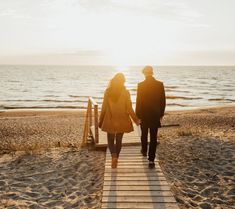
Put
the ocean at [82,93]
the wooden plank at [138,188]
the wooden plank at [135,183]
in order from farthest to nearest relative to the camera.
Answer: the ocean at [82,93] < the wooden plank at [135,183] < the wooden plank at [138,188]

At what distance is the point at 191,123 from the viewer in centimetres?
2059

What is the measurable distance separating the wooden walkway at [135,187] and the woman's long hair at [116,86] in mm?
1662

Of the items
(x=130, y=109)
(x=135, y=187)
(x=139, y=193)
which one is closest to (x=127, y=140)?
(x=130, y=109)

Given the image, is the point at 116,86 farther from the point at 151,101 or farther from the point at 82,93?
the point at 82,93

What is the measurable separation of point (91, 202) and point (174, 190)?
1.83 meters

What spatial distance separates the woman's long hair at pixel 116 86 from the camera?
6.36m

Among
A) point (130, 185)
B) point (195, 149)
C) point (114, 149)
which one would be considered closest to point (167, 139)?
point (195, 149)

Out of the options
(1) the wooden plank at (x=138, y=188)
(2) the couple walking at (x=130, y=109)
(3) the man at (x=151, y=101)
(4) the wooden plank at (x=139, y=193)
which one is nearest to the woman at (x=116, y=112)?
(2) the couple walking at (x=130, y=109)

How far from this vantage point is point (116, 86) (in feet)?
21.1

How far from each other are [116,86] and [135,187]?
2136mm

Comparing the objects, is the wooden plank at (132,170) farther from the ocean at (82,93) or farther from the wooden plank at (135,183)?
the ocean at (82,93)

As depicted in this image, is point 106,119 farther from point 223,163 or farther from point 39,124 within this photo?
point 39,124

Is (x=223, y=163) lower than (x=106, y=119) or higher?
lower

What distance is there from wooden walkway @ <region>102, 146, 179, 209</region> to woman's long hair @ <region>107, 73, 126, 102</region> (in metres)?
1.66
